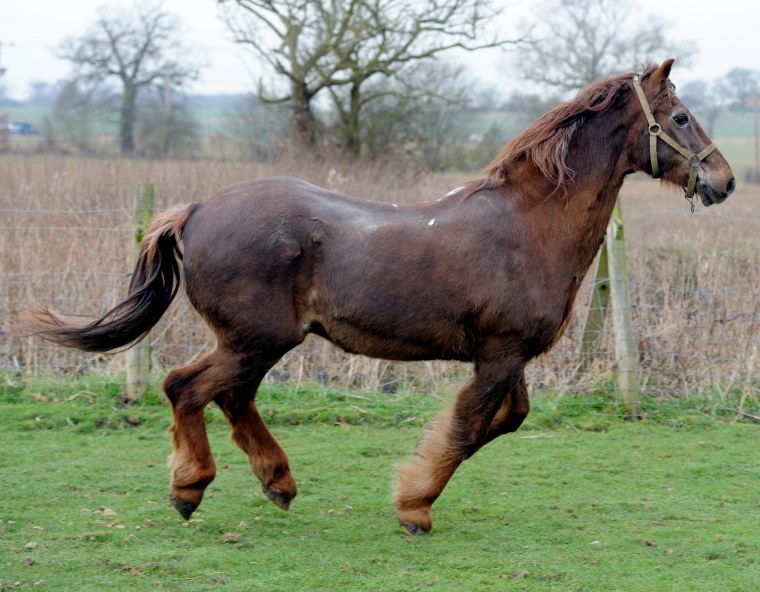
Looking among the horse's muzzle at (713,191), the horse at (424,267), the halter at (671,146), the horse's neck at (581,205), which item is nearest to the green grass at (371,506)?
the horse at (424,267)

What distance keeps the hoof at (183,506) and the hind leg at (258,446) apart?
0.43 metres

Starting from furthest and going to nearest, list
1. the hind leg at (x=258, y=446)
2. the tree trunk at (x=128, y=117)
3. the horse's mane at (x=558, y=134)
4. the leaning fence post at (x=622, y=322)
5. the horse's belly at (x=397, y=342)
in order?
A: the tree trunk at (x=128, y=117) → the leaning fence post at (x=622, y=322) → the hind leg at (x=258, y=446) → the horse's mane at (x=558, y=134) → the horse's belly at (x=397, y=342)

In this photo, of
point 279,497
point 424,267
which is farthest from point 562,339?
point 279,497

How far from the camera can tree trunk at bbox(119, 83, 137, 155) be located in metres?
23.5

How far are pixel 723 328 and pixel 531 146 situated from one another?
374cm

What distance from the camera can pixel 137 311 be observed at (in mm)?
4785

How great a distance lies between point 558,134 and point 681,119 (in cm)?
64

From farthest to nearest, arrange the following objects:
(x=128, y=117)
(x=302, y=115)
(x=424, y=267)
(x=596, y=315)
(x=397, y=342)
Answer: (x=128, y=117) → (x=302, y=115) → (x=596, y=315) → (x=397, y=342) → (x=424, y=267)

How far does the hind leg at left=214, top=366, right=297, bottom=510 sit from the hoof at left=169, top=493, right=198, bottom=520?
1.41 feet

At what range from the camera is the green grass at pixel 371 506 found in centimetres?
395

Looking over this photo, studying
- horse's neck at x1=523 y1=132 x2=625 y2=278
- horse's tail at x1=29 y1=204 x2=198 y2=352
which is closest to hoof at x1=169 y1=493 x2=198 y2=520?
horse's tail at x1=29 y1=204 x2=198 y2=352

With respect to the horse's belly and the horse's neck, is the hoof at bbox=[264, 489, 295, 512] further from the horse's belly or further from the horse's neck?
the horse's neck

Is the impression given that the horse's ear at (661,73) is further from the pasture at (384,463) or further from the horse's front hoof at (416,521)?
the horse's front hoof at (416,521)

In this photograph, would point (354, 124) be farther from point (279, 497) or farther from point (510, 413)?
point (279, 497)
